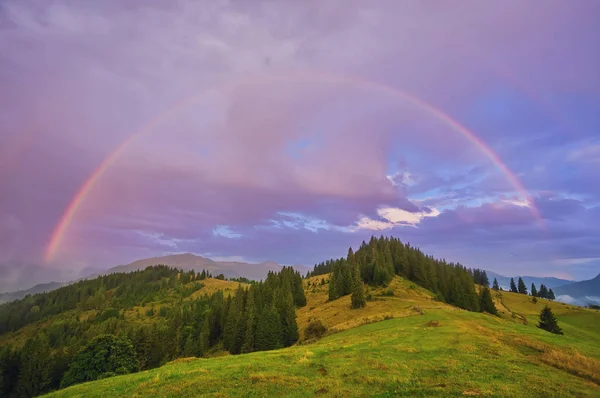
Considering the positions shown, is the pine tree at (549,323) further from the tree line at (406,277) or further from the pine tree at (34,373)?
the pine tree at (34,373)

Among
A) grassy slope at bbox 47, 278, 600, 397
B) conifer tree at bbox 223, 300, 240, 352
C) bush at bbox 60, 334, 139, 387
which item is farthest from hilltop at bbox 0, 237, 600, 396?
conifer tree at bbox 223, 300, 240, 352

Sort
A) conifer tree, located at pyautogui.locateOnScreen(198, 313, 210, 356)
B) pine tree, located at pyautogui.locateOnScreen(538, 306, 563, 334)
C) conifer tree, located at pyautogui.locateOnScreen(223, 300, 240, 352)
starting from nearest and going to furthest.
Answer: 1. pine tree, located at pyautogui.locateOnScreen(538, 306, 563, 334)
2. conifer tree, located at pyautogui.locateOnScreen(223, 300, 240, 352)
3. conifer tree, located at pyautogui.locateOnScreen(198, 313, 210, 356)

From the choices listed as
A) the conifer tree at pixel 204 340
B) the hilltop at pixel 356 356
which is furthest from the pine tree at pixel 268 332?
the conifer tree at pixel 204 340

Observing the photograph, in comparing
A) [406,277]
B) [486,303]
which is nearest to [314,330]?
[486,303]

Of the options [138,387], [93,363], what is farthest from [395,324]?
[93,363]

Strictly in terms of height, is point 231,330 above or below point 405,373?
below

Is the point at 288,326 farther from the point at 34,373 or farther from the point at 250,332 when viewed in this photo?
the point at 34,373

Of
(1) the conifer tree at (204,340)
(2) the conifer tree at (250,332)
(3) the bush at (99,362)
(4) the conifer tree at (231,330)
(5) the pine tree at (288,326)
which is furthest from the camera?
(1) the conifer tree at (204,340)

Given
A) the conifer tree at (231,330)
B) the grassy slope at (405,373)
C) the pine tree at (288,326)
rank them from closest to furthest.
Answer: the grassy slope at (405,373) → the pine tree at (288,326) → the conifer tree at (231,330)

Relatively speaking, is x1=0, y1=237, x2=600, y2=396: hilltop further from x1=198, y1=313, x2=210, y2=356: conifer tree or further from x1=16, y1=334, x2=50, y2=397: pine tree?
x1=198, y1=313, x2=210, y2=356: conifer tree

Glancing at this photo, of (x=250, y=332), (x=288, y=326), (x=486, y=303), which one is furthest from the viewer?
(x=486, y=303)

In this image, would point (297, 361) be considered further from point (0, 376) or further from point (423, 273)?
point (423, 273)

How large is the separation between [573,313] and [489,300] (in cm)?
5147

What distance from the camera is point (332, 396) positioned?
792 inches
